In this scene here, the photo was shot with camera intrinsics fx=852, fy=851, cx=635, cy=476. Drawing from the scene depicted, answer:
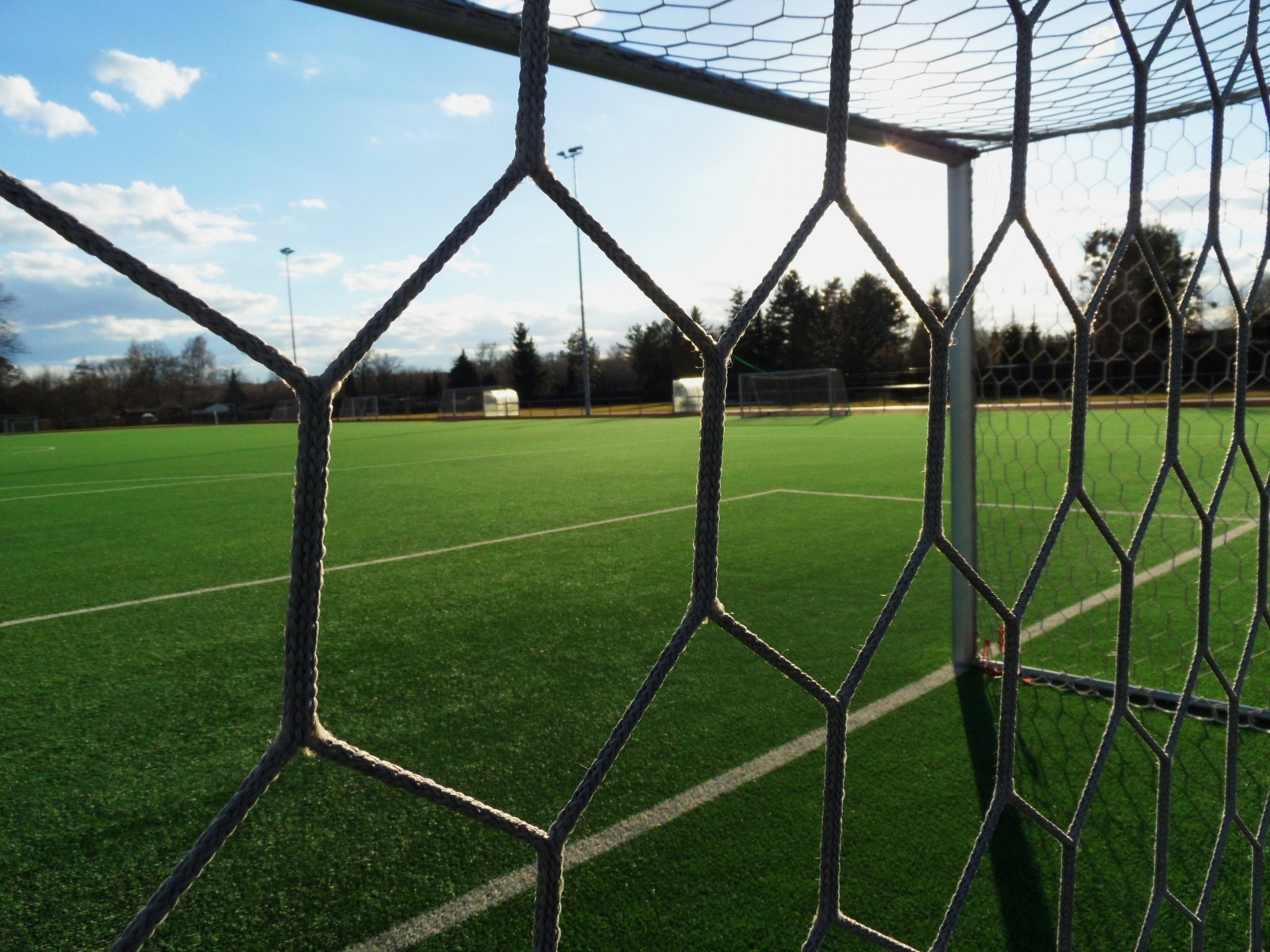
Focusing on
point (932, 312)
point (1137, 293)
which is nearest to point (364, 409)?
point (1137, 293)

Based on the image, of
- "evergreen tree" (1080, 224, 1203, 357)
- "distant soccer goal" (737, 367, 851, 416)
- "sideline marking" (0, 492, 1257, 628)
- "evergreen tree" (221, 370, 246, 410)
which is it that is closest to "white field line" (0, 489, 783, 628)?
"sideline marking" (0, 492, 1257, 628)

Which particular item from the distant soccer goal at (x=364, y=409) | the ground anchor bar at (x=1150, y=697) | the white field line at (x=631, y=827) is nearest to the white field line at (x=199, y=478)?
the white field line at (x=631, y=827)

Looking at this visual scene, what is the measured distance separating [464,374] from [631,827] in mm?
47614

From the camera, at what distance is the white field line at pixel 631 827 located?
55.8 inches

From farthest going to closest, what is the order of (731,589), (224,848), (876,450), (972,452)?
(876,450) < (731,589) < (972,452) < (224,848)

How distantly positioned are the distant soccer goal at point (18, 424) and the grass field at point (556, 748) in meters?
36.1

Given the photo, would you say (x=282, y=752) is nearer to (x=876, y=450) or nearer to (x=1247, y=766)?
(x=1247, y=766)

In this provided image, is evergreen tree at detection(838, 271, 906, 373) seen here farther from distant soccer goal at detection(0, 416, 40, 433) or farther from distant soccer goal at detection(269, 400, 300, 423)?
distant soccer goal at detection(0, 416, 40, 433)

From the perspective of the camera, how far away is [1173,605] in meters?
3.18

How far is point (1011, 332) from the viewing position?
321 centimetres

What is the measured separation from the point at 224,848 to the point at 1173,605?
3202 mm

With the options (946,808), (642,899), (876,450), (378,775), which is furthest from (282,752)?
(876,450)

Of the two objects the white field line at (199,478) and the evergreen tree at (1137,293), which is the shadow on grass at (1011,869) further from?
the white field line at (199,478)

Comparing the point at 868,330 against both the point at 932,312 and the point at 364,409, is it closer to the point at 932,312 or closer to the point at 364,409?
the point at 364,409
